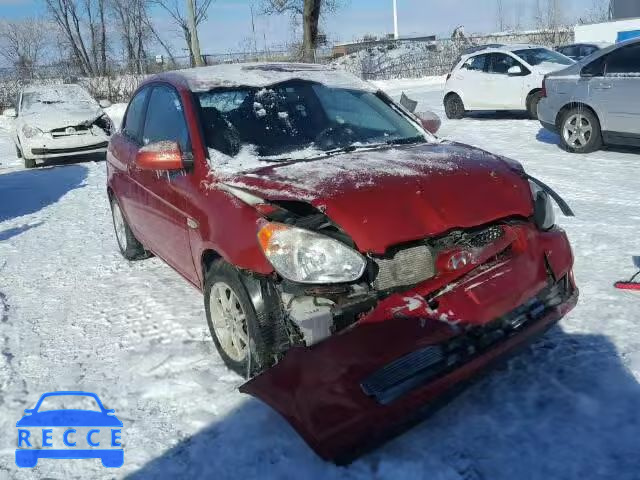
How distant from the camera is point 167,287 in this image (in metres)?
4.76

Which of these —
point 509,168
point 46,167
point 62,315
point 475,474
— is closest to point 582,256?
point 509,168

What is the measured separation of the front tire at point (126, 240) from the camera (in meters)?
5.34

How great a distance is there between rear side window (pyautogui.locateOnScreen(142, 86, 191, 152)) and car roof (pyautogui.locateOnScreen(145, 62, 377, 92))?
0.12 m

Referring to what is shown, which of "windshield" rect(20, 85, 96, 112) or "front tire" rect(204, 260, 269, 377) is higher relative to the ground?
"windshield" rect(20, 85, 96, 112)

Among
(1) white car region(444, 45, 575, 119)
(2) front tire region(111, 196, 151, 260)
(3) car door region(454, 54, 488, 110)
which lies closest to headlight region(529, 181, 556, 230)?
(2) front tire region(111, 196, 151, 260)

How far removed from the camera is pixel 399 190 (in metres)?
2.80

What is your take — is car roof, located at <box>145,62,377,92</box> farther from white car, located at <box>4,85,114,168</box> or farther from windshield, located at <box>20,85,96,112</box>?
windshield, located at <box>20,85,96,112</box>

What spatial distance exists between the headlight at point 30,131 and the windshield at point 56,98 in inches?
39.3

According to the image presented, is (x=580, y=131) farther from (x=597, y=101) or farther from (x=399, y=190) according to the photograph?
(x=399, y=190)

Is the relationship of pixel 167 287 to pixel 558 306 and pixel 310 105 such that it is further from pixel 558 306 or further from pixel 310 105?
pixel 558 306

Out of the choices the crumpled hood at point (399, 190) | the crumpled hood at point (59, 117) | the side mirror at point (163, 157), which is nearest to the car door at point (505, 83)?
the crumpled hood at point (59, 117)

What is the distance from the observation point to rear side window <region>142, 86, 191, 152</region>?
3.76 meters

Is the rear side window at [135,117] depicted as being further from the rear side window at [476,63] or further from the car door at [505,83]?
the rear side window at [476,63]

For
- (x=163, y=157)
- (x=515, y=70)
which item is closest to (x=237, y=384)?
(x=163, y=157)
